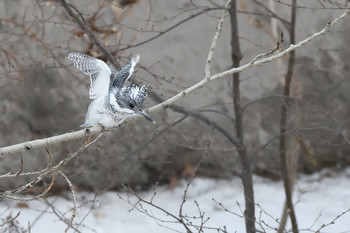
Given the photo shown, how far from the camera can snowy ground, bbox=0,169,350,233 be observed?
470 centimetres

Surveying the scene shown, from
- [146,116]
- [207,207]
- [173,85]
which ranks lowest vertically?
[146,116]

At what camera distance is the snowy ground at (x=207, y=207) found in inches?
185

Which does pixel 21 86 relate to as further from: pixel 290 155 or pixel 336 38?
pixel 336 38

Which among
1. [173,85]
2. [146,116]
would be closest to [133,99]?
[146,116]

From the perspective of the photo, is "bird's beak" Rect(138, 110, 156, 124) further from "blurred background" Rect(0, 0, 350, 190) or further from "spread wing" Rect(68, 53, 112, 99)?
"blurred background" Rect(0, 0, 350, 190)

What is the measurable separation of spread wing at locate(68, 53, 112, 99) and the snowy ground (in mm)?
2291

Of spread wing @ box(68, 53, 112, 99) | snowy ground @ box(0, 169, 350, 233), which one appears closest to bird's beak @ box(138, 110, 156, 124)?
spread wing @ box(68, 53, 112, 99)

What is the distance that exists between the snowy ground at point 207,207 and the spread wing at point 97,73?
7.52 ft

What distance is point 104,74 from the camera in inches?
95.2

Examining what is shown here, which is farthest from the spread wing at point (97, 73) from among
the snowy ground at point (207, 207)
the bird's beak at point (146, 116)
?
the snowy ground at point (207, 207)

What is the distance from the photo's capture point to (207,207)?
495cm

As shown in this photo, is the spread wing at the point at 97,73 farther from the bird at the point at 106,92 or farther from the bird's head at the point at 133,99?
the bird's head at the point at 133,99

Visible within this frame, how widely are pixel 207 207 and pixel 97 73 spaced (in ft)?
9.00

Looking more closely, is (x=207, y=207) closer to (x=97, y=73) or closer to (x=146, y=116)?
(x=97, y=73)
